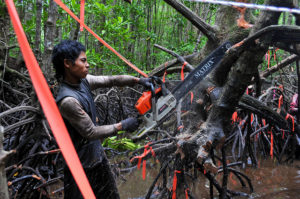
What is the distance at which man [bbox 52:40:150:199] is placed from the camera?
1.78 m

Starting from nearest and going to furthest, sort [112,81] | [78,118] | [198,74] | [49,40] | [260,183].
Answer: [78,118] < [198,74] < [112,81] < [49,40] < [260,183]

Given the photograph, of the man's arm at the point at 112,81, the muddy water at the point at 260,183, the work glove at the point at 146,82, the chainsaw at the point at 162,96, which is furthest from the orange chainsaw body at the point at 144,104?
the muddy water at the point at 260,183

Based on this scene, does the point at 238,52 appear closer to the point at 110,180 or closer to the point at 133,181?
the point at 110,180

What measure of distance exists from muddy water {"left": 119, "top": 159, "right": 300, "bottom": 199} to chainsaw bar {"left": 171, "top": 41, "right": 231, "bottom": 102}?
1.37 m

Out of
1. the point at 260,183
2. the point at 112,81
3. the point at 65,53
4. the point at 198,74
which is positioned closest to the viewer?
the point at 65,53

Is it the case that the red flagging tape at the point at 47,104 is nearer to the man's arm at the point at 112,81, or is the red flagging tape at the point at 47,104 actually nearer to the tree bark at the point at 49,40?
the man's arm at the point at 112,81

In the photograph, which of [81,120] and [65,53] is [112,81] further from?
[81,120]

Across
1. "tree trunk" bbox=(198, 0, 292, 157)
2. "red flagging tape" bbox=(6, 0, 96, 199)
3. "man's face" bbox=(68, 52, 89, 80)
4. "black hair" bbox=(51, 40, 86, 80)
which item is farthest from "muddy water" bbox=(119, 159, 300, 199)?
"red flagging tape" bbox=(6, 0, 96, 199)

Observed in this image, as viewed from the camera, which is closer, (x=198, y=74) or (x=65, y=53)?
(x=65, y=53)

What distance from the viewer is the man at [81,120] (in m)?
1.78

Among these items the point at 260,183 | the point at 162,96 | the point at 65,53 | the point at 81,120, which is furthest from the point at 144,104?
the point at 260,183

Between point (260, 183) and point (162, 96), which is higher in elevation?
point (162, 96)

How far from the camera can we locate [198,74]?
2.08 meters

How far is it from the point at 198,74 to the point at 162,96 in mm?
370
